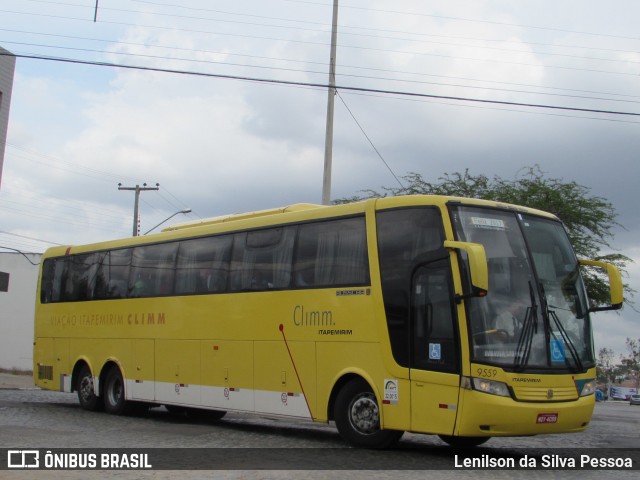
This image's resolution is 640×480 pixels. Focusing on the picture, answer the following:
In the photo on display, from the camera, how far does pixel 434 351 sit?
431 inches

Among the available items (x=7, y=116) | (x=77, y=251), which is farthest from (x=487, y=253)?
(x=7, y=116)

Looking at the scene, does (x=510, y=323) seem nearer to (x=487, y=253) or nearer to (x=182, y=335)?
(x=487, y=253)

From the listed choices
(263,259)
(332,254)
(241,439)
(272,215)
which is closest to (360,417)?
(241,439)

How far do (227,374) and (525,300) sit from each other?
5964 mm

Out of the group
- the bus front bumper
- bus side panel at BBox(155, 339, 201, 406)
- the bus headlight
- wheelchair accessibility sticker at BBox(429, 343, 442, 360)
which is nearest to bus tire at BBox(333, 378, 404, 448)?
wheelchair accessibility sticker at BBox(429, 343, 442, 360)

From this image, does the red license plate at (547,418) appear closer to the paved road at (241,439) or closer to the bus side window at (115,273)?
the paved road at (241,439)

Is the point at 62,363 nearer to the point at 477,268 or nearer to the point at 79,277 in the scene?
the point at 79,277

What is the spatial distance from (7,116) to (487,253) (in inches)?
1171

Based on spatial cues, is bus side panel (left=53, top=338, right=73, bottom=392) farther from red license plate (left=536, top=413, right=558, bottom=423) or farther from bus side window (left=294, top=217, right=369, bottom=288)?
red license plate (left=536, top=413, right=558, bottom=423)

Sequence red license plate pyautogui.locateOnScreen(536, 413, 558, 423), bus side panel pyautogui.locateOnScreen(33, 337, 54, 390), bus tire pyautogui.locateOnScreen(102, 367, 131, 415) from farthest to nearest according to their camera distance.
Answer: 1. bus side panel pyautogui.locateOnScreen(33, 337, 54, 390)
2. bus tire pyautogui.locateOnScreen(102, 367, 131, 415)
3. red license plate pyautogui.locateOnScreen(536, 413, 558, 423)

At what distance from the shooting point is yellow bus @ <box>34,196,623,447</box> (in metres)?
10.6

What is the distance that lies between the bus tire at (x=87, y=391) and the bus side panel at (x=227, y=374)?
4.24 meters

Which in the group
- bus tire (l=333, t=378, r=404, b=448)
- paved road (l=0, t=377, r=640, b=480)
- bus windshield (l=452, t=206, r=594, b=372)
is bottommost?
paved road (l=0, t=377, r=640, b=480)

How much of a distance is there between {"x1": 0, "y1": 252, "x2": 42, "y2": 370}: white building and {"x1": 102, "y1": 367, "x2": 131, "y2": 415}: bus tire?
3156 cm
